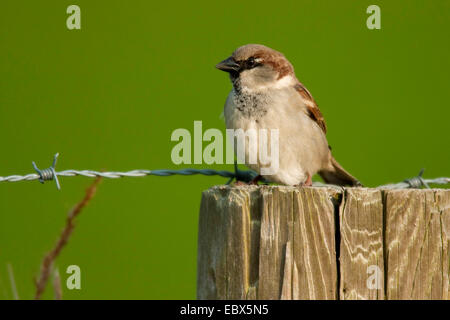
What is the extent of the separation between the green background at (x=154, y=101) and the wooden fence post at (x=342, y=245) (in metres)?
2.08

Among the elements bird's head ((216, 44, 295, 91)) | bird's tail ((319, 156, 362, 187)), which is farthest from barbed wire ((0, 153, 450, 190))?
bird's tail ((319, 156, 362, 187))

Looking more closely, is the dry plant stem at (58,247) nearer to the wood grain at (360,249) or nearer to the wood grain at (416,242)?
the wood grain at (360,249)

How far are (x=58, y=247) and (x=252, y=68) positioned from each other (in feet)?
4.83

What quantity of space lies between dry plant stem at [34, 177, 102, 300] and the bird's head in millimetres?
1202

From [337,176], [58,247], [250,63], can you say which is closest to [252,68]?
[250,63]

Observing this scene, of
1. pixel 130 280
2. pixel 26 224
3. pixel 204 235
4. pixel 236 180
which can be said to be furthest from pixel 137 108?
pixel 204 235

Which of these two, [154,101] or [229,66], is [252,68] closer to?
[229,66]

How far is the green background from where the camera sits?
4469 millimetres

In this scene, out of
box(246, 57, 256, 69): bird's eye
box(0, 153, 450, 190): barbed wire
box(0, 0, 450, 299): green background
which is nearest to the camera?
box(0, 153, 450, 190): barbed wire

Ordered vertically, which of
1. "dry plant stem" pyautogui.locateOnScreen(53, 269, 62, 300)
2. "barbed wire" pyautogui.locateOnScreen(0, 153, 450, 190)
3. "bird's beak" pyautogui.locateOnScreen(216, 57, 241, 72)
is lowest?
"dry plant stem" pyautogui.locateOnScreen(53, 269, 62, 300)

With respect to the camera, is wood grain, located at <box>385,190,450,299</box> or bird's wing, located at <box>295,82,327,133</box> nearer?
wood grain, located at <box>385,190,450,299</box>

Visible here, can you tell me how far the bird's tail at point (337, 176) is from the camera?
3.98 meters

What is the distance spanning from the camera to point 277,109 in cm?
338

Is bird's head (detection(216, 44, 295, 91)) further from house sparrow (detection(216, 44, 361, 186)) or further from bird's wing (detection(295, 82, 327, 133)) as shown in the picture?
bird's wing (detection(295, 82, 327, 133))
